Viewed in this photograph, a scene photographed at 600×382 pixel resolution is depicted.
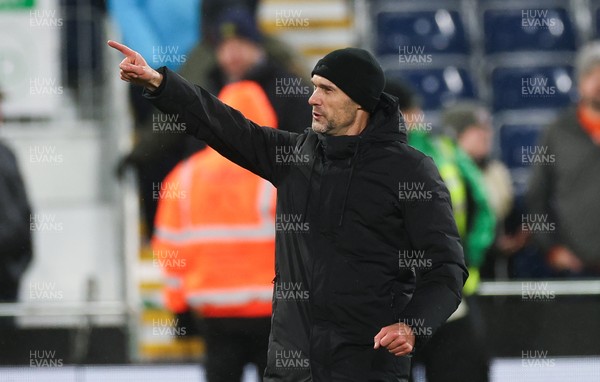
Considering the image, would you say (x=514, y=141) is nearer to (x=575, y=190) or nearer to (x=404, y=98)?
(x=575, y=190)

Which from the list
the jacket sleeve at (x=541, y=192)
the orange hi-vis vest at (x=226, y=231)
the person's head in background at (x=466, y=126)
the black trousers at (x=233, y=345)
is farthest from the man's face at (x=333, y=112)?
the jacket sleeve at (x=541, y=192)

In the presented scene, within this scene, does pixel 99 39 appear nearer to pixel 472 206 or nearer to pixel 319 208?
pixel 472 206

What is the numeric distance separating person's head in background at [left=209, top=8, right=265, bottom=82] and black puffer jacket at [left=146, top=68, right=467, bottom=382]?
2.22 meters

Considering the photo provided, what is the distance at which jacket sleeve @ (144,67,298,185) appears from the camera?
410cm

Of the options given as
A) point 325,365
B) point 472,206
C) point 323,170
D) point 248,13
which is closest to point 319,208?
point 323,170

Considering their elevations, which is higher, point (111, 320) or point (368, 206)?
point (368, 206)

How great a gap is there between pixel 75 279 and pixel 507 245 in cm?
244

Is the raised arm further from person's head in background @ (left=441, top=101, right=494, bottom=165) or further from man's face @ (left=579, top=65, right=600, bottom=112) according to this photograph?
man's face @ (left=579, top=65, right=600, bottom=112)

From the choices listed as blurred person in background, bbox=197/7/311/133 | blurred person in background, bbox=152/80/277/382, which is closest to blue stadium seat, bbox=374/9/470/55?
blurred person in background, bbox=197/7/311/133

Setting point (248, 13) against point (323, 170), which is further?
point (248, 13)

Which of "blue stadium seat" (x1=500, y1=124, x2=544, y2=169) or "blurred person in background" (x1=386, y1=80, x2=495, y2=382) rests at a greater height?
"blue stadium seat" (x1=500, y1=124, x2=544, y2=169)

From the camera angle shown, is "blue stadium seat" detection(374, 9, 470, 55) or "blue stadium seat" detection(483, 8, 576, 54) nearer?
"blue stadium seat" detection(374, 9, 470, 55)

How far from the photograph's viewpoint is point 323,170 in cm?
422

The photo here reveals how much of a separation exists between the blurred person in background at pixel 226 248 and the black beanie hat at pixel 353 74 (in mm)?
1391
